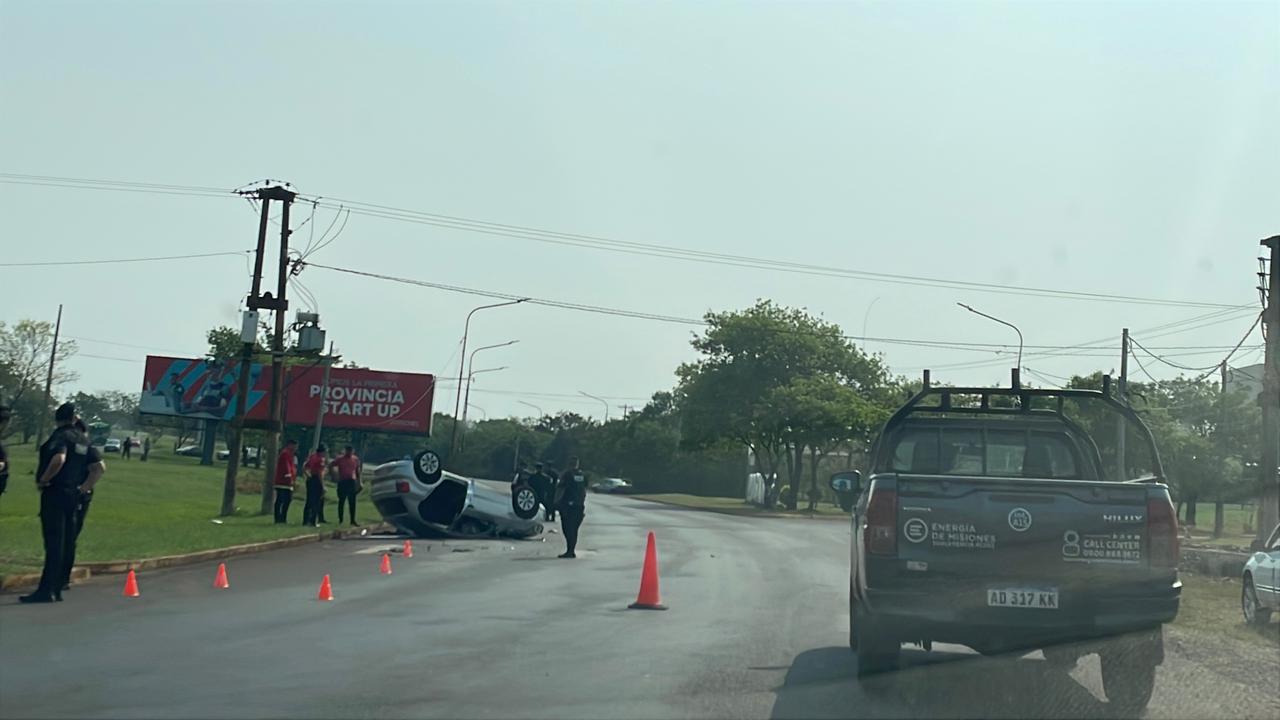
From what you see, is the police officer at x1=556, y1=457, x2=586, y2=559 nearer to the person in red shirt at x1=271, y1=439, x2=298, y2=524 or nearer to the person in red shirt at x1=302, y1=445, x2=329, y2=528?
the person in red shirt at x1=302, y1=445, x2=329, y2=528

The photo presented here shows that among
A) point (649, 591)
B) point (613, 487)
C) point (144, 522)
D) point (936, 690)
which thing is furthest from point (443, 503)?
point (613, 487)

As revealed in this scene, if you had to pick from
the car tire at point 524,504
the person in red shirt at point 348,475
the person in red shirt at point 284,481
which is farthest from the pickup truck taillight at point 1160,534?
the person in red shirt at point 284,481

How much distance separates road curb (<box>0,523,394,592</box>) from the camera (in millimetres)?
13891

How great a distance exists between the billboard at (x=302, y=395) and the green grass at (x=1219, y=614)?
50.2 metres

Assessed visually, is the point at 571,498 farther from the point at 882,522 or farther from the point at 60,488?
the point at 882,522

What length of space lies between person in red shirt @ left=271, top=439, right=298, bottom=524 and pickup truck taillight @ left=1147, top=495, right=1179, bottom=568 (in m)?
21.2

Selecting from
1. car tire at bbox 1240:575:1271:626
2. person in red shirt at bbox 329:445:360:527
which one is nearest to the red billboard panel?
person in red shirt at bbox 329:445:360:527

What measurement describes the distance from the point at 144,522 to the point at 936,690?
18787 mm

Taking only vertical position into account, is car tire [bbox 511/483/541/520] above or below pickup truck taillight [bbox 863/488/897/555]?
below

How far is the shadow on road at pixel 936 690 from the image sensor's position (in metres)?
8.37

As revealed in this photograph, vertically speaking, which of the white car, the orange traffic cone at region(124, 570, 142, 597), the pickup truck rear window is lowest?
the orange traffic cone at region(124, 570, 142, 597)

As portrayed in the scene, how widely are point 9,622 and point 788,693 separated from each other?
663 cm

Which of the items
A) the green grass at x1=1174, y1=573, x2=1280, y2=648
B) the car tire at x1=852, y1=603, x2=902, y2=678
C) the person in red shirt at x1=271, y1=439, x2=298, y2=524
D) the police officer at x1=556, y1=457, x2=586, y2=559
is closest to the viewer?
the car tire at x1=852, y1=603, x2=902, y2=678

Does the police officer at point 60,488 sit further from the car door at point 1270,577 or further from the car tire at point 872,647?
the car door at point 1270,577
